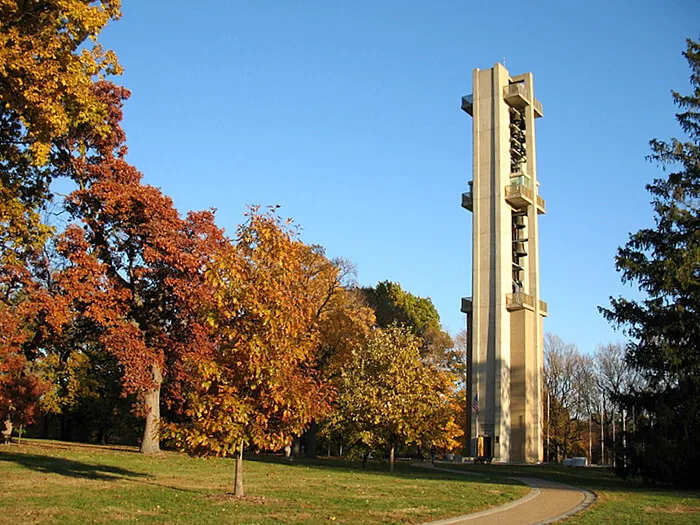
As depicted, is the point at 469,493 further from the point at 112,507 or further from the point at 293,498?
the point at 112,507

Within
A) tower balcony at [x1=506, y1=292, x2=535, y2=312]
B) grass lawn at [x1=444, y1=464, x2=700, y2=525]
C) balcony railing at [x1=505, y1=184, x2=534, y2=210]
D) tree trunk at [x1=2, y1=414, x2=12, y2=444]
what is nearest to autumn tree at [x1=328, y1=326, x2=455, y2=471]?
grass lawn at [x1=444, y1=464, x2=700, y2=525]

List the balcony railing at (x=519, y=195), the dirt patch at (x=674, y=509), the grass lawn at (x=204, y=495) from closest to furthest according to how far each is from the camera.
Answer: the grass lawn at (x=204, y=495) → the dirt patch at (x=674, y=509) → the balcony railing at (x=519, y=195)

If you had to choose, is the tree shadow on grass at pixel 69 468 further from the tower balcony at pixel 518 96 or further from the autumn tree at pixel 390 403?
the tower balcony at pixel 518 96

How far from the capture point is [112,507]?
511 inches

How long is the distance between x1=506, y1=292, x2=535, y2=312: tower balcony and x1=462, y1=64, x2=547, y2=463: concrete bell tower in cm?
6

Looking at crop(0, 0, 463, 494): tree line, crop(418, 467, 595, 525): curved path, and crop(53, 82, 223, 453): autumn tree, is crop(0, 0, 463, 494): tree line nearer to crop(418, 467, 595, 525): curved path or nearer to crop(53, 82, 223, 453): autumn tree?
crop(53, 82, 223, 453): autumn tree

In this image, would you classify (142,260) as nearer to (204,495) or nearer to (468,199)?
(204,495)

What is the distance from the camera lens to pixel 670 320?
79.0 ft

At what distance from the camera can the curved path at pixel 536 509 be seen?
1295 centimetres

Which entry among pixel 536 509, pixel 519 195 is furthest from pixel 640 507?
pixel 519 195

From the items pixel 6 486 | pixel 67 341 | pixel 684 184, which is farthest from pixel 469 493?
pixel 67 341

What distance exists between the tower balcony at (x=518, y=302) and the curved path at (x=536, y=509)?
2648 cm

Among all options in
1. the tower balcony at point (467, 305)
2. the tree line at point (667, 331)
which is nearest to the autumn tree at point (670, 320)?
the tree line at point (667, 331)

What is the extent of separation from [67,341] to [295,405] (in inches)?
686
